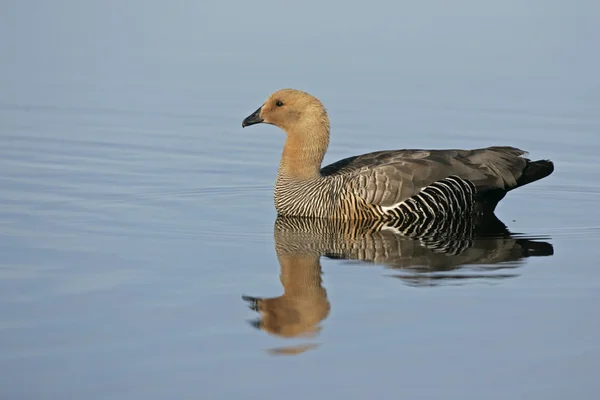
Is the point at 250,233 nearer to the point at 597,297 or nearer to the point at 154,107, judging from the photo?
the point at 597,297

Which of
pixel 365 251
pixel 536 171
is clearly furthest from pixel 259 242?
pixel 536 171

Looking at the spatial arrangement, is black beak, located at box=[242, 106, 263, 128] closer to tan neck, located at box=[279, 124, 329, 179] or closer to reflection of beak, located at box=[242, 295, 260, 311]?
tan neck, located at box=[279, 124, 329, 179]

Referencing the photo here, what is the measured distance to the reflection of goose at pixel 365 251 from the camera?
1041 centimetres

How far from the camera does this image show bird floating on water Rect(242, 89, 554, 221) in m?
14.8

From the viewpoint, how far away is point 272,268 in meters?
11.9

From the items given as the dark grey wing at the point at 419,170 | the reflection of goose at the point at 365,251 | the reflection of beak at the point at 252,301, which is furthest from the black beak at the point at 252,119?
the reflection of beak at the point at 252,301

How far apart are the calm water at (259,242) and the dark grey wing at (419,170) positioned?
60 centimetres

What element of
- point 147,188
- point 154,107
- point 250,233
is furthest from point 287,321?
point 154,107

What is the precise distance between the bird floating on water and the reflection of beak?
4194 millimetres

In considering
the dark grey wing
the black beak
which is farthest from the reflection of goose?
the black beak

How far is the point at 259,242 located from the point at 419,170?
276 cm

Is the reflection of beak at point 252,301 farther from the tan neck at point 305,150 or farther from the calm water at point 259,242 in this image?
the tan neck at point 305,150

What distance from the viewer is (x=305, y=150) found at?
1553 centimetres

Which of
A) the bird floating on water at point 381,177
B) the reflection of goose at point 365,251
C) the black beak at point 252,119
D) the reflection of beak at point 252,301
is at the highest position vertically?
the black beak at point 252,119
